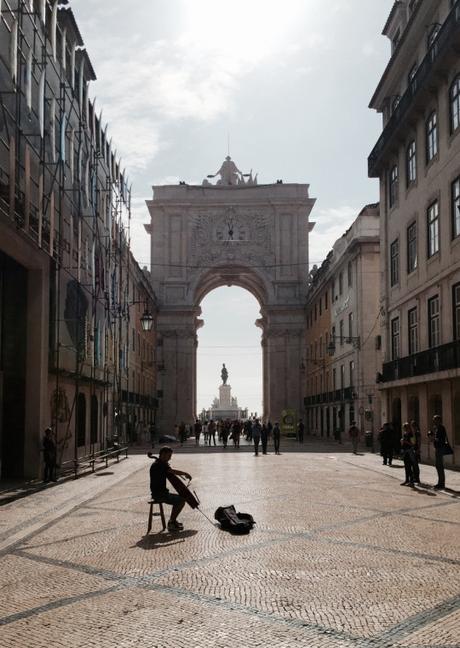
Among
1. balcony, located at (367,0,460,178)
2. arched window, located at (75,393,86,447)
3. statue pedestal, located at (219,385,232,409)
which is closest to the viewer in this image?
balcony, located at (367,0,460,178)

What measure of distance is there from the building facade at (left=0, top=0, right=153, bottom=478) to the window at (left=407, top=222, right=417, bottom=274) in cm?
1230

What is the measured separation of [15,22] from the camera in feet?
57.1

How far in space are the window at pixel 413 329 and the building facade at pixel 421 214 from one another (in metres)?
0.08

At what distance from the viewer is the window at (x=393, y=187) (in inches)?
1259

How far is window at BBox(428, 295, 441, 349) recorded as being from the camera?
25500 mm

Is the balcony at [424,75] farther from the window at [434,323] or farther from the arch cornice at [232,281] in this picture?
the arch cornice at [232,281]

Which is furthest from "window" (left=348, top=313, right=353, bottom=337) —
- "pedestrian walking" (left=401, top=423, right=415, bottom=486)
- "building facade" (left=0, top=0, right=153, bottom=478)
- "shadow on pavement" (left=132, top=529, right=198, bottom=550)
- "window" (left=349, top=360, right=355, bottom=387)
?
"shadow on pavement" (left=132, top=529, right=198, bottom=550)

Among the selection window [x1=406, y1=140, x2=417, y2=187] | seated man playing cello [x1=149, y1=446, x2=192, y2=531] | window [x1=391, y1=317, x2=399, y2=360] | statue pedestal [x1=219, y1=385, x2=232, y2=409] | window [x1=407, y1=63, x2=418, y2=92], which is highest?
window [x1=407, y1=63, x2=418, y2=92]

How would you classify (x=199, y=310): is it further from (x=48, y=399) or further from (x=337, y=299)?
(x=48, y=399)

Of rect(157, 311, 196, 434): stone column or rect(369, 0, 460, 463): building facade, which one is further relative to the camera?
rect(157, 311, 196, 434): stone column

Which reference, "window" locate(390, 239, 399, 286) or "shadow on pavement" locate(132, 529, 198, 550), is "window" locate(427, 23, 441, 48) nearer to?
"window" locate(390, 239, 399, 286)

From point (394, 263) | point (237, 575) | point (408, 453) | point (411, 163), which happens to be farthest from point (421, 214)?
point (237, 575)

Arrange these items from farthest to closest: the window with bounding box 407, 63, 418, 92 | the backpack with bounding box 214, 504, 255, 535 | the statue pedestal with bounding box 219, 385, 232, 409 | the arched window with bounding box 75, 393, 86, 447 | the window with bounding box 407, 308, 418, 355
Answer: the statue pedestal with bounding box 219, 385, 232, 409 → the window with bounding box 407, 308, 418, 355 → the window with bounding box 407, 63, 418, 92 → the arched window with bounding box 75, 393, 86, 447 → the backpack with bounding box 214, 504, 255, 535

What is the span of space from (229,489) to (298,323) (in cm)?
4927
